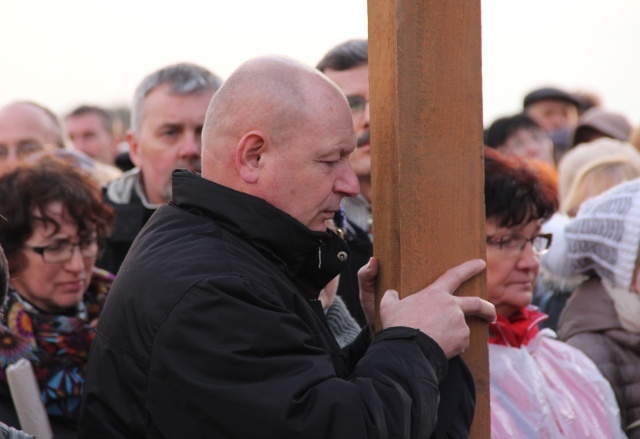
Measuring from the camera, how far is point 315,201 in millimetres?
2438

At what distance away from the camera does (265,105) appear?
2.41 m

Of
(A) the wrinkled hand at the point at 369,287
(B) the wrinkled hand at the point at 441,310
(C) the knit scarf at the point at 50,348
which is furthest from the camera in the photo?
(C) the knit scarf at the point at 50,348

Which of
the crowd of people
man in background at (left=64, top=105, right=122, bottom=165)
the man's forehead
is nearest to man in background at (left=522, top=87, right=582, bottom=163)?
man in background at (left=64, top=105, right=122, bottom=165)

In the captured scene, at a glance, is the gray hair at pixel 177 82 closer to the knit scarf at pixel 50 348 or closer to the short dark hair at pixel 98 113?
the knit scarf at pixel 50 348

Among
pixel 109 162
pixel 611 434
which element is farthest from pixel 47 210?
pixel 109 162

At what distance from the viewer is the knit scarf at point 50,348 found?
11.2ft

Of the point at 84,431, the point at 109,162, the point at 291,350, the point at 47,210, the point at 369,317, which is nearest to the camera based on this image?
the point at 291,350

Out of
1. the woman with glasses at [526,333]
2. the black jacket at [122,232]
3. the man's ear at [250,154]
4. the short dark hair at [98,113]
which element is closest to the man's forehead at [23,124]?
the black jacket at [122,232]

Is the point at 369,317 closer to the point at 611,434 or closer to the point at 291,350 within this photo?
the point at 291,350

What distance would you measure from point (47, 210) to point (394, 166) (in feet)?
5.34

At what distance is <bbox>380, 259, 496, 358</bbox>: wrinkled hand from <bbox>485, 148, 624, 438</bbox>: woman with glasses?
3.74 ft

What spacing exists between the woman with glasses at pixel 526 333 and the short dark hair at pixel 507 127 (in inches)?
110

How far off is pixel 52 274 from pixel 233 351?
1.69 m

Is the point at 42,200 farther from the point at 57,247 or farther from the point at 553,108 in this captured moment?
the point at 553,108
